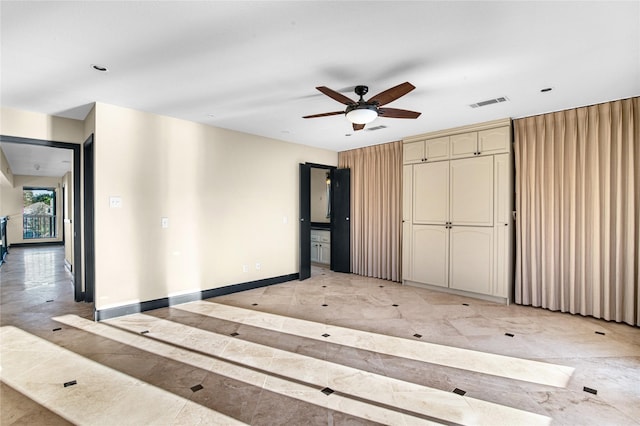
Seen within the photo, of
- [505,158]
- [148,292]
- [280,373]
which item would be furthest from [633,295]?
[148,292]

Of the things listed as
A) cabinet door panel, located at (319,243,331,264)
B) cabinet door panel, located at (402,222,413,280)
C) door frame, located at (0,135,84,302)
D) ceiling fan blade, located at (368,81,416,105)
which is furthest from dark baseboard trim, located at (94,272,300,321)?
ceiling fan blade, located at (368,81,416,105)

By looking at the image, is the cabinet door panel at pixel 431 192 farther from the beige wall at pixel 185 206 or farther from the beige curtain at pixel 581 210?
the beige wall at pixel 185 206

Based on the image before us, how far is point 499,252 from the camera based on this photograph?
14.8 ft

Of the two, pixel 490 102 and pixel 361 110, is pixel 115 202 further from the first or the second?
pixel 490 102

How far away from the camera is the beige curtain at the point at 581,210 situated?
363cm

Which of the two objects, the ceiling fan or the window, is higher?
the ceiling fan

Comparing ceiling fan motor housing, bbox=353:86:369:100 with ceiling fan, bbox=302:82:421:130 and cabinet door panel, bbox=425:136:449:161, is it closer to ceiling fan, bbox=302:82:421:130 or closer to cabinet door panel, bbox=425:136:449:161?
ceiling fan, bbox=302:82:421:130

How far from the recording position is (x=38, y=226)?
1155 cm

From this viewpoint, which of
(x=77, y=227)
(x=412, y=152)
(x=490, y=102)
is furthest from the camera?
(x=412, y=152)

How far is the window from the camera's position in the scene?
11.3 meters

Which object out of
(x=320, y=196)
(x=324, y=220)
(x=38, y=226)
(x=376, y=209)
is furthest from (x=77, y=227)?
(x=38, y=226)

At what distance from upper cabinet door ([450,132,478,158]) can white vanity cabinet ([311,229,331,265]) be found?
135 inches

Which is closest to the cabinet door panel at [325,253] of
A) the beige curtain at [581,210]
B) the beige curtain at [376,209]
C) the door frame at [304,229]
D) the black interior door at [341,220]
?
the black interior door at [341,220]

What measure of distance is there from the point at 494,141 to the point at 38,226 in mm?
15032
